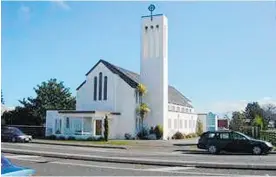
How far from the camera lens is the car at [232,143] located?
90.5 feet

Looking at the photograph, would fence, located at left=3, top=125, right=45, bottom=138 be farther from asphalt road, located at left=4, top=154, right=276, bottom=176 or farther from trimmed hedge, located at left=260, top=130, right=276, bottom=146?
asphalt road, located at left=4, top=154, right=276, bottom=176

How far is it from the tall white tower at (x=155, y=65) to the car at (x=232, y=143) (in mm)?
21280

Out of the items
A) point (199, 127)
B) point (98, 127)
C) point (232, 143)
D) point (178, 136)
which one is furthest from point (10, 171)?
point (199, 127)

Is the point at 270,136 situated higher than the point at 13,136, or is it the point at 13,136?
the point at 270,136

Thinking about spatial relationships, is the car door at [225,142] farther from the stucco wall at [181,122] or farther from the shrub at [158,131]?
the stucco wall at [181,122]

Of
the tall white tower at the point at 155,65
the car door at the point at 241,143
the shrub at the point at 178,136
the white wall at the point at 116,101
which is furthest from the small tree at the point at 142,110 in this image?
the car door at the point at 241,143

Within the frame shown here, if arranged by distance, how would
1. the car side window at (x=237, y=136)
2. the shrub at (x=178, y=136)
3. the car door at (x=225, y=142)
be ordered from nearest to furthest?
the car side window at (x=237, y=136) < the car door at (x=225, y=142) < the shrub at (x=178, y=136)

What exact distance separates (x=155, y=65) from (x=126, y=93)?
460 cm

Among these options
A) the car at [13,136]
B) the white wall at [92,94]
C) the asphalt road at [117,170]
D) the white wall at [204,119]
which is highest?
the white wall at [92,94]

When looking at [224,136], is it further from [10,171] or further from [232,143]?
[10,171]

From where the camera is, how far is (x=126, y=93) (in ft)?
167

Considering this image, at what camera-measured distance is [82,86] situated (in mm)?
53344

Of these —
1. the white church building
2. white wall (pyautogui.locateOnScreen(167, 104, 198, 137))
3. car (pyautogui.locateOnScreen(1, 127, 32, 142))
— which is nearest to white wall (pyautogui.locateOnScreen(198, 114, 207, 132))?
white wall (pyautogui.locateOnScreen(167, 104, 198, 137))

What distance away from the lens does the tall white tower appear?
51.2m
